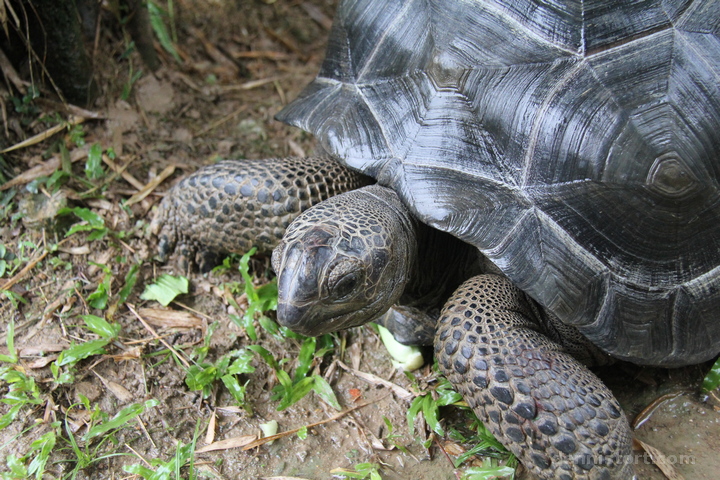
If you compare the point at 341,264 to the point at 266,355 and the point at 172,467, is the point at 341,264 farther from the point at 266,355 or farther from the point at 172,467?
the point at 172,467

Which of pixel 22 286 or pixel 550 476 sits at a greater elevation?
pixel 550 476

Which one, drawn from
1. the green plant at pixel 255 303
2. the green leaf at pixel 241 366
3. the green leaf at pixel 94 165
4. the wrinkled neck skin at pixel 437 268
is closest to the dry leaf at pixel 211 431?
the green leaf at pixel 241 366

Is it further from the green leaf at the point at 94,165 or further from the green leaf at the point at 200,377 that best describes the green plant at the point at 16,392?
the green leaf at the point at 94,165

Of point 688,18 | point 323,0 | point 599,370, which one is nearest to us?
point 688,18

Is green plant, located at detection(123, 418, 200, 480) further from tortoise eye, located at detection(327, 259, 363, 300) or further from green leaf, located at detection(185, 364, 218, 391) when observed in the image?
tortoise eye, located at detection(327, 259, 363, 300)

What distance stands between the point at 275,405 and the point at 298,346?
369 millimetres

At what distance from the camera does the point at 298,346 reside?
316 cm

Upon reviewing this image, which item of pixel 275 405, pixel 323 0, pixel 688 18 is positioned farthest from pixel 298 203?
pixel 323 0

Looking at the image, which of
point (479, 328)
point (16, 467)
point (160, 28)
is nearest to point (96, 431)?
point (16, 467)

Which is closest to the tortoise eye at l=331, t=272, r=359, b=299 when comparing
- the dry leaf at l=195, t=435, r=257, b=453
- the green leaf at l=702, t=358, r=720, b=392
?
the dry leaf at l=195, t=435, r=257, b=453

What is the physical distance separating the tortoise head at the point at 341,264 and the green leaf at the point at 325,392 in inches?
21.1

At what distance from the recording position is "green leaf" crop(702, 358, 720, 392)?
9.71 feet

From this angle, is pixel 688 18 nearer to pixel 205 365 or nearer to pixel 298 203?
pixel 298 203

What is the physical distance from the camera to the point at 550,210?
2445 millimetres
